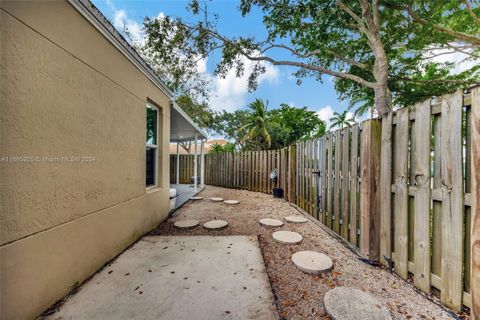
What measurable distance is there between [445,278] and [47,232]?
3.35 m

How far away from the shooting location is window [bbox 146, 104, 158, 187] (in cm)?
383

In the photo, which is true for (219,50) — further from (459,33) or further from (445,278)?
(445,278)

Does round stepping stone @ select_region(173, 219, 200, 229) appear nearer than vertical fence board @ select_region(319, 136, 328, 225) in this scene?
Yes

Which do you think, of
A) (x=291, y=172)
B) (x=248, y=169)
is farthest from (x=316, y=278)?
(x=248, y=169)

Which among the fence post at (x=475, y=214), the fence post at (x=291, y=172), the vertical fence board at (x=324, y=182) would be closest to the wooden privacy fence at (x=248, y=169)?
the fence post at (x=291, y=172)

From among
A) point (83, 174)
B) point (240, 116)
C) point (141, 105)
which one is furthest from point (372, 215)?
point (240, 116)

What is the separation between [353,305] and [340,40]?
9.50 meters

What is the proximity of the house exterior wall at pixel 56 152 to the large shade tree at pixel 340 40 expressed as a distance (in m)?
5.55

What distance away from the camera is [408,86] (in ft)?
29.7

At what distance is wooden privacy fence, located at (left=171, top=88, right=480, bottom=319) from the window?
137 inches

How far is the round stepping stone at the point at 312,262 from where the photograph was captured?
2.19 m

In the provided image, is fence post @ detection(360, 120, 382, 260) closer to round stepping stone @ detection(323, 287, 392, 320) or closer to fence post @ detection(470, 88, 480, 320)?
round stepping stone @ detection(323, 287, 392, 320)

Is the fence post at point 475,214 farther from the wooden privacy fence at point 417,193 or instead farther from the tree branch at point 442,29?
the tree branch at point 442,29

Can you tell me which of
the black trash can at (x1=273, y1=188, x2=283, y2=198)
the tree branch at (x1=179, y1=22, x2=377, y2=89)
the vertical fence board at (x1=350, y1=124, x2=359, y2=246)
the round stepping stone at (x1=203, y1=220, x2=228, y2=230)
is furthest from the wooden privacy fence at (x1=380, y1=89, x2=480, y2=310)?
the tree branch at (x1=179, y1=22, x2=377, y2=89)
